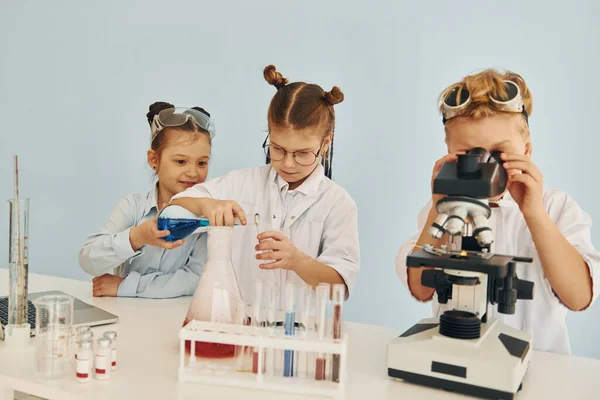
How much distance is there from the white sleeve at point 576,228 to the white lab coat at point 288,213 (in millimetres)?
551

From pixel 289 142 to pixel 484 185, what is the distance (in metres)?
0.80

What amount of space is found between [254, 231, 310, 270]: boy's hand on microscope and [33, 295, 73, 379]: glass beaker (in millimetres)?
470

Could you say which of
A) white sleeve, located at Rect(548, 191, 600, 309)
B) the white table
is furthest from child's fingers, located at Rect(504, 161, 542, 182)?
the white table

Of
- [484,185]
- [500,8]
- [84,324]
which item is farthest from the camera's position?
[500,8]

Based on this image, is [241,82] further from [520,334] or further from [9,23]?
[520,334]

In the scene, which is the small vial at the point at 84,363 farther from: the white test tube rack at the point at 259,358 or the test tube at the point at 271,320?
the test tube at the point at 271,320

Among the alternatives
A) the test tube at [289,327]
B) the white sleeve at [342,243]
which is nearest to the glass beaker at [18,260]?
the test tube at [289,327]

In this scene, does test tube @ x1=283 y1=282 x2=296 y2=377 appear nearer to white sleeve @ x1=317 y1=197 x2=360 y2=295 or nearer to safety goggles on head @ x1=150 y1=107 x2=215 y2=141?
white sleeve @ x1=317 y1=197 x2=360 y2=295

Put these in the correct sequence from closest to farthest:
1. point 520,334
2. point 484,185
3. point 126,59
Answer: point 484,185
point 520,334
point 126,59

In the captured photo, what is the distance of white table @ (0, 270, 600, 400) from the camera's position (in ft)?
3.49

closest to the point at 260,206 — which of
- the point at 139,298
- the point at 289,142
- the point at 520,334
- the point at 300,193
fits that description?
the point at 300,193

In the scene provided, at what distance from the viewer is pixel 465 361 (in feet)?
3.50

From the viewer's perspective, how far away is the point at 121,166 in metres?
3.23

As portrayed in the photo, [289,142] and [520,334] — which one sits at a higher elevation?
[289,142]
